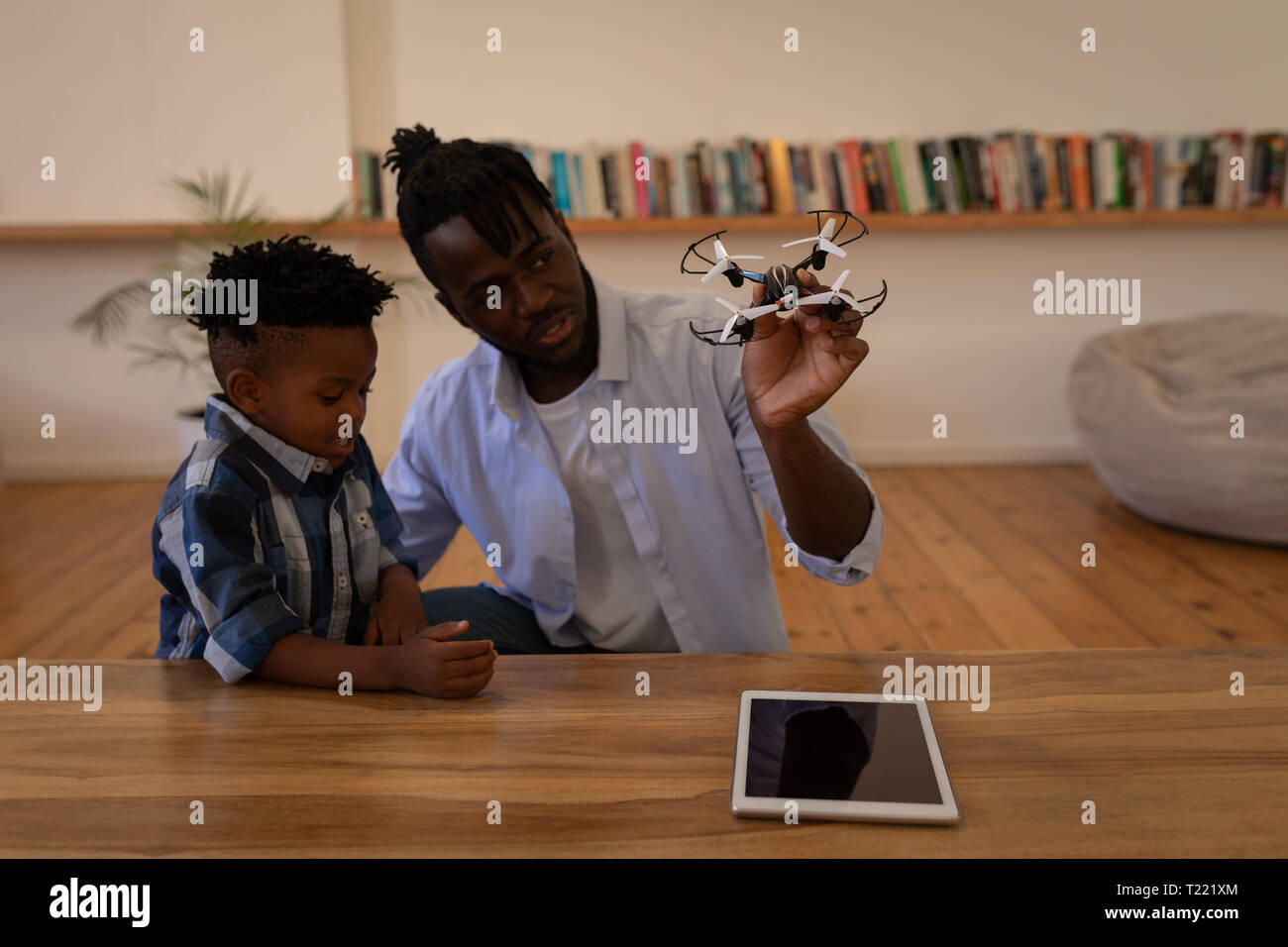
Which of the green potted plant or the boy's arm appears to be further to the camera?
the green potted plant

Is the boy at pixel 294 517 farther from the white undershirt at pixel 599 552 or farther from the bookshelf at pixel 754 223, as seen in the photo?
the bookshelf at pixel 754 223

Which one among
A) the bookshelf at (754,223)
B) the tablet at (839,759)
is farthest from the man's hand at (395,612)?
the bookshelf at (754,223)

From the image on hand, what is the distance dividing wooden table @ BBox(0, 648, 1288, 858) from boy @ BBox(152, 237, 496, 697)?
0.04 meters

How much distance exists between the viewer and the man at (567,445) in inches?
57.4

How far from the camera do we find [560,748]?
1.00 meters

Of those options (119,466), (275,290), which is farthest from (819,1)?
(275,290)

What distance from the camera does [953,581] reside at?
10.6 ft

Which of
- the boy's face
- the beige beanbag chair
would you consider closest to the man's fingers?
the boy's face

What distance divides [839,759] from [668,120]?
3.84 metres

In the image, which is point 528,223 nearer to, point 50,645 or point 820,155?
point 50,645

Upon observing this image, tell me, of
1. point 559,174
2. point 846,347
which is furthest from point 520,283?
point 559,174

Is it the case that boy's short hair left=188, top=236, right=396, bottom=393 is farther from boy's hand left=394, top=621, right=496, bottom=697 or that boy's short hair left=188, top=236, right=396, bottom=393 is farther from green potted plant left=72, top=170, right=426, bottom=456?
green potted plant left=72, top=170, right=426, bottom=456

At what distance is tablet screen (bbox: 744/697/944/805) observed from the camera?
91 centimetres
